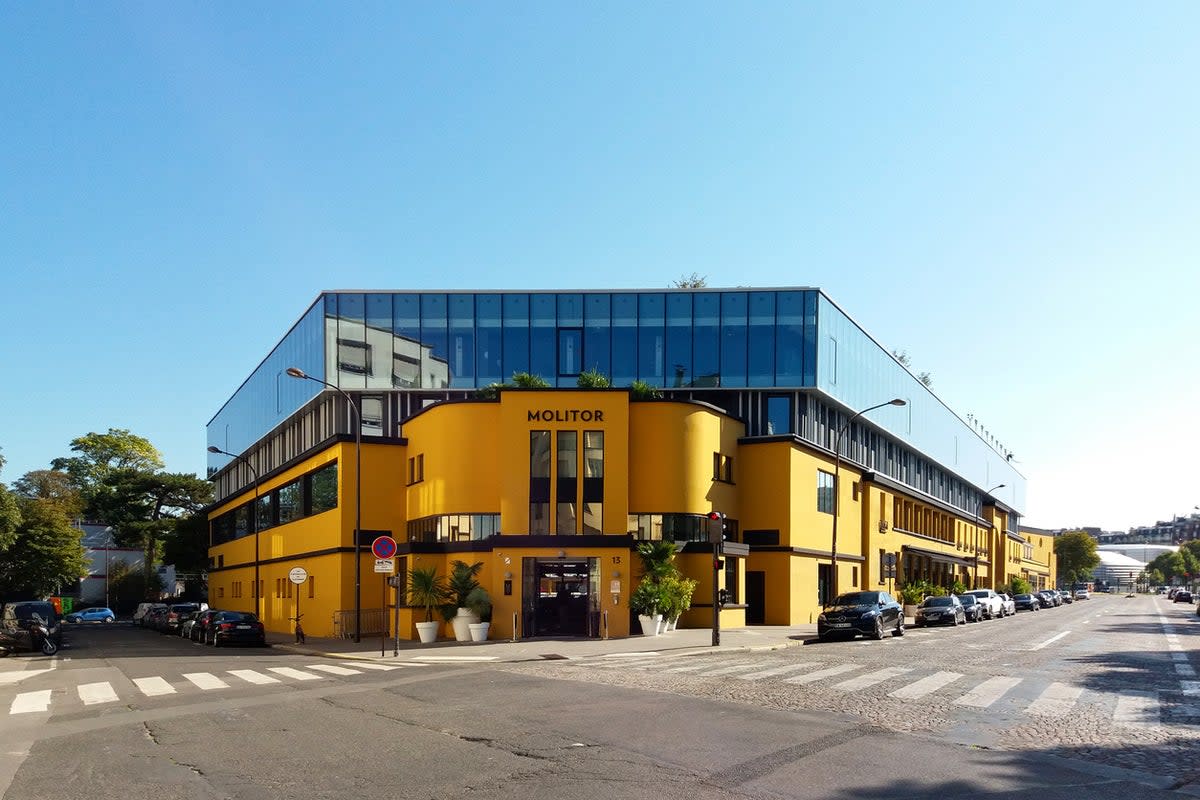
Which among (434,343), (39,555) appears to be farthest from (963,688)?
(39,555)

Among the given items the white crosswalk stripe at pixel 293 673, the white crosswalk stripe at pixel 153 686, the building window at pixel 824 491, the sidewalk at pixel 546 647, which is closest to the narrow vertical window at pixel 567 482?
the sidewalk at pixel 546 647

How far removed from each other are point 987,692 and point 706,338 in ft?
122

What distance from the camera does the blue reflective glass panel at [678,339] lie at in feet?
174

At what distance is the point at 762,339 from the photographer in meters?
52.5

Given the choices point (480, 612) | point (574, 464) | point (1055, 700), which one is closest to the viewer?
point (1055, 700)

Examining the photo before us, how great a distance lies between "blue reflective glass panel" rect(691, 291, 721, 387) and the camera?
52.7m

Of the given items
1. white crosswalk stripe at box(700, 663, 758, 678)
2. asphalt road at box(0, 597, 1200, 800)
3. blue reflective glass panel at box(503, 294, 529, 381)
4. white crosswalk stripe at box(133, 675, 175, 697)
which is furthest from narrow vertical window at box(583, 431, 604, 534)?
blue reflective glass panel at box(503, 294, 529, 381)

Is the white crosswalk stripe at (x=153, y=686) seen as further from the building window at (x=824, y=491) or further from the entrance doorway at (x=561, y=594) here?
the building window at (x=824, y=491)

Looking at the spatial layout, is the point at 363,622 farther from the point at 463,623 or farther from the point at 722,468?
the point at 722,468

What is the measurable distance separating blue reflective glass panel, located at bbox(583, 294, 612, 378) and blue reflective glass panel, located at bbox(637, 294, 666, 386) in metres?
1.64

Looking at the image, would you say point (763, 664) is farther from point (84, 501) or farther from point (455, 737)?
point (84, 501)

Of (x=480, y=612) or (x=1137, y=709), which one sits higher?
(x=1137, y=709)

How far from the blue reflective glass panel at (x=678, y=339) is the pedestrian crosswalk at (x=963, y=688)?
29827 millimetres

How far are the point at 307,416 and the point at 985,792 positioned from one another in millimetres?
54633
